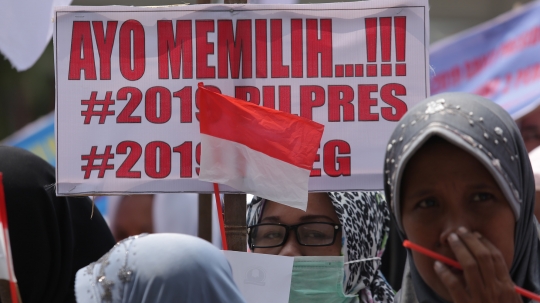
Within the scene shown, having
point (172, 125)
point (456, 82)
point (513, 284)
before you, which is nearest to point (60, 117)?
point (172, 125)

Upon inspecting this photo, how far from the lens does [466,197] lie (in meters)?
1.88

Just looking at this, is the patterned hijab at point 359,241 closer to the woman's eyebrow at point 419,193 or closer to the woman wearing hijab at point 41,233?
the woman wearing hijab at point 41,233

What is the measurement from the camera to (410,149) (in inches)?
74.5

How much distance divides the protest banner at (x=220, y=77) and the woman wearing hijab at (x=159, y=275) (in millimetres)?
903

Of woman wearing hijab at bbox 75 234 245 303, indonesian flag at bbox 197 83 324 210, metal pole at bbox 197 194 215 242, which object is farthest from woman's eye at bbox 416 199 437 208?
metal pole at bbox 197 194 215 242

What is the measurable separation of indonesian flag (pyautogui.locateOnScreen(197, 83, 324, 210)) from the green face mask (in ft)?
1.77

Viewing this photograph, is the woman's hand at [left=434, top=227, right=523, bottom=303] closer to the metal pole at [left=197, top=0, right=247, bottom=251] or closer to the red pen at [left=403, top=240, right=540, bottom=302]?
the red pen at [left=403, top=240, right=540, bottom=302]

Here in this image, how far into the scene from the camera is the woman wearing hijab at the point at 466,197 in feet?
5.91

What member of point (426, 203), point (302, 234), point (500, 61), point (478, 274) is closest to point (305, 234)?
point (302, 234)

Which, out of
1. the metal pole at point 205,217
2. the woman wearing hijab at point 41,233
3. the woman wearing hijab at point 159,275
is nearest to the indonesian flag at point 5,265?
the woman wearing hijab at point 159,275

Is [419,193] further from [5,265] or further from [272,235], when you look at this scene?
[272,235]

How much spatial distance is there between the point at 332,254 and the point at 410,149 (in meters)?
1.38

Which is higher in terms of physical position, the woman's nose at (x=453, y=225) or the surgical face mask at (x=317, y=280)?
the woman's nose at (x=453, y=225)

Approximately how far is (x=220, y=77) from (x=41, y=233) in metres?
0.78
